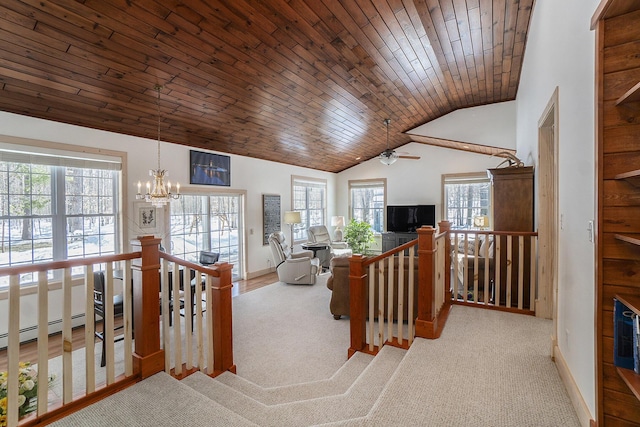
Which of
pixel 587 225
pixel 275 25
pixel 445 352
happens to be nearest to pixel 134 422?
pixel 445 352

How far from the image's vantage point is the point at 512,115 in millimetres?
6352

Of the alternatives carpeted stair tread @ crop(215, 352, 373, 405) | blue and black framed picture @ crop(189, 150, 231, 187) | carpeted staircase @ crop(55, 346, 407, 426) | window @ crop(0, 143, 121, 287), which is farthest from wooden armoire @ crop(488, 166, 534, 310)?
window @ crop(0, 143, 121, 287)

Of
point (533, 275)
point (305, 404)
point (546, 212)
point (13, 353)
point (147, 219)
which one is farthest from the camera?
point (147, 219)

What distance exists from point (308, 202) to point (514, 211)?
550 cm

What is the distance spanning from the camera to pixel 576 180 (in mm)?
1826

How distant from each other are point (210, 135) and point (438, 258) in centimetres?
404

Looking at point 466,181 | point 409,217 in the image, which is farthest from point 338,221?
point 466,181

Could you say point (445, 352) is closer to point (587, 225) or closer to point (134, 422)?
point (587, 225)

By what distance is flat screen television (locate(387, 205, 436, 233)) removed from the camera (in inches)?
312

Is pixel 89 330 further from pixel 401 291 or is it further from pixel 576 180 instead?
pixel 576 180

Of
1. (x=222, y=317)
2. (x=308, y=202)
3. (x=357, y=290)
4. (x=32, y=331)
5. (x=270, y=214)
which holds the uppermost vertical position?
(x=308, y=202)

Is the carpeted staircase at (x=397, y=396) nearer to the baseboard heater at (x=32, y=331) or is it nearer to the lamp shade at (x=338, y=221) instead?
the baseboard heater at (x=32, y=331)

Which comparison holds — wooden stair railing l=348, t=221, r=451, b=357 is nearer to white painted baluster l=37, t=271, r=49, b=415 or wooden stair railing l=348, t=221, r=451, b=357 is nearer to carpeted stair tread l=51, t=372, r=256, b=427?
carpeted stair tread l=51, t=372, r=256, b=427

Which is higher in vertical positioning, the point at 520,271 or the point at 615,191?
the point at 615,191
